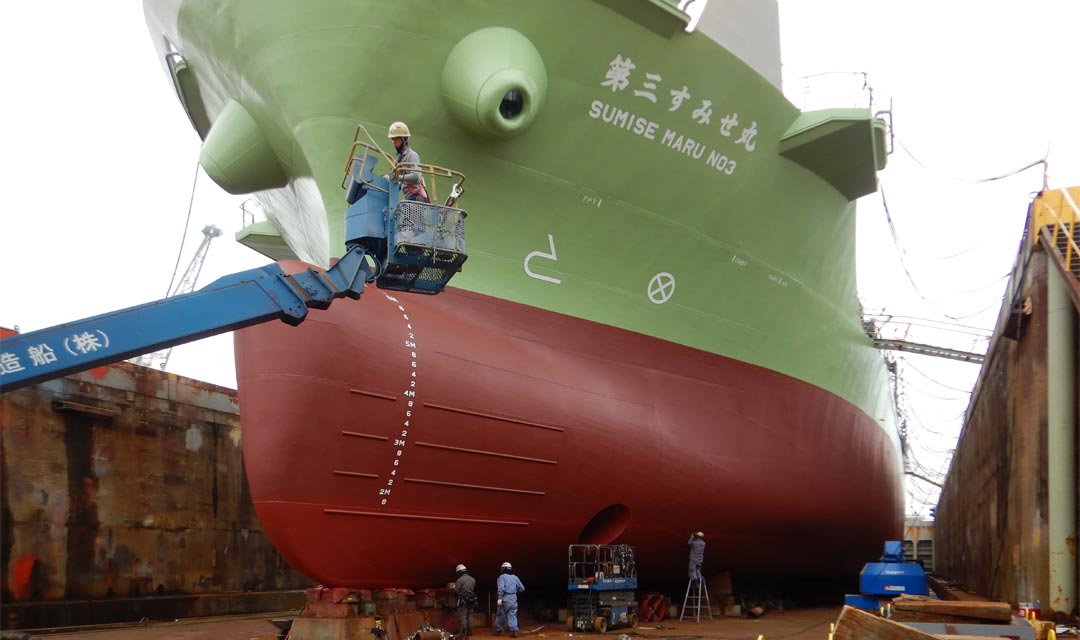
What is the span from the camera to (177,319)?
607 centimetres

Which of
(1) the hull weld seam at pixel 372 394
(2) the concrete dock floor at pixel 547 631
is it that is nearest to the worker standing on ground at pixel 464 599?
(2) the concrete dock floor at pixel 547 631

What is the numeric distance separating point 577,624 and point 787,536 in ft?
14.0

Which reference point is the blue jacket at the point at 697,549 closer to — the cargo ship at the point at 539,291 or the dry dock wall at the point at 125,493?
the cargo ship at the point at 539,291

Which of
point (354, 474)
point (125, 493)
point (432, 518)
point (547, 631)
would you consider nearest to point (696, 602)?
point (547, 631)

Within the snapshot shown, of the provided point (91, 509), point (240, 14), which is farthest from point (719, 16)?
point (91, 509)

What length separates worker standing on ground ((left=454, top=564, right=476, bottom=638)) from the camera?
Answer: 953 cm

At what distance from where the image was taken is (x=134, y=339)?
588 cm

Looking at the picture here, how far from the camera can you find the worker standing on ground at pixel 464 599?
9531 mm

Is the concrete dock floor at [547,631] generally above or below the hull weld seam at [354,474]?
below

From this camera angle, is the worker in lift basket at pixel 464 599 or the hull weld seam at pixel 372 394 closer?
the hull weld seam at pixel 372 394

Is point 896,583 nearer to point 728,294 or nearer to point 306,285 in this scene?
point 728,294

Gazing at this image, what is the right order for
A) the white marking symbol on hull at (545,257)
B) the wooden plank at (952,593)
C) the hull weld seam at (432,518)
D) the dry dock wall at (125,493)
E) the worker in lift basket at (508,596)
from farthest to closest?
the wooden plank at (952,593)
the dry dock wall at (125,493)
the white marking symbol on hull at (545,257)
the worker in lift basket at (508,596)
the hull weld seam at (432,518)

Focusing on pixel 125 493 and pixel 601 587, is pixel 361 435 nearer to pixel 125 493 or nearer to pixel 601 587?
pixel 601 587

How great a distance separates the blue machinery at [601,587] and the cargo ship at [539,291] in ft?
0.84
